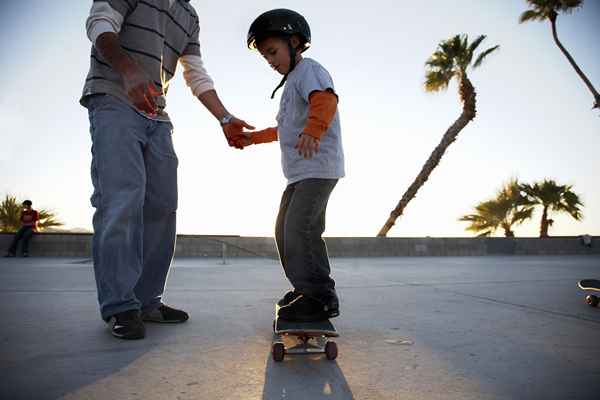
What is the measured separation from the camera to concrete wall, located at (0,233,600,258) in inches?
367

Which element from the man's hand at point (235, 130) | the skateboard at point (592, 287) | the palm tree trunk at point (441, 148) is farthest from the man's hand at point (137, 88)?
the palm tree trunk at point (441, 148)

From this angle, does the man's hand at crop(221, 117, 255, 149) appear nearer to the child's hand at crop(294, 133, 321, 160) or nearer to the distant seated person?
the child's hand at crop(294, 133, 321, 160)

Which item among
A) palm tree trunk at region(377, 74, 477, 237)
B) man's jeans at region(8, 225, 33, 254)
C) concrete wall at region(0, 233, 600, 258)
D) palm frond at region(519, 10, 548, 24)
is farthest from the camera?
palm frond at region(519, 10, 548, 24)

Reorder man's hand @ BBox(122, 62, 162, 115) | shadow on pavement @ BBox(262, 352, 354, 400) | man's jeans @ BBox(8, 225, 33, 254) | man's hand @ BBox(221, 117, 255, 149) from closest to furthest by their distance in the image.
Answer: shadow on pavement @ BBox(262, 352, 354, 400)
man's hand @ BBox(122, 62, 162, 115)
man's hand @ BBox(221, 117, 255, 149)
man's jeans @ BBox(8, 225, 33, 254)

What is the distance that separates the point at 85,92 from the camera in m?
2.08

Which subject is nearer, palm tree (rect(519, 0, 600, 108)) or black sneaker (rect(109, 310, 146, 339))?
black sneaker (rect(109, 310, 146, 339))

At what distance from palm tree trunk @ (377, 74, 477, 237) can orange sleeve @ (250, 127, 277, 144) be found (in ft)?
46.3

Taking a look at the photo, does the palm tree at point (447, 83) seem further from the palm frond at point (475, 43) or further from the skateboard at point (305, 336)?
the skateboard at point (305, 336)

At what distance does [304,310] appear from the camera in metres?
1.74

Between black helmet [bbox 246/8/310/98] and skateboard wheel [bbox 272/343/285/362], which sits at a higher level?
black helmet [bbox 246/8/310/98]

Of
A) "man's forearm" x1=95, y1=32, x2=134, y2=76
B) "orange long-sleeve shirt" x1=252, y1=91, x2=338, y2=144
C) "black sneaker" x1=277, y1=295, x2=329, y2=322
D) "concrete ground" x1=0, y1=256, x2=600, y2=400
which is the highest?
"man's forearm" x1=95, y1=32, x2=134, y2=76

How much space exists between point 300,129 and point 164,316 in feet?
4.32

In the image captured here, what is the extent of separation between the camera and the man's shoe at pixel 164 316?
7.23 ft

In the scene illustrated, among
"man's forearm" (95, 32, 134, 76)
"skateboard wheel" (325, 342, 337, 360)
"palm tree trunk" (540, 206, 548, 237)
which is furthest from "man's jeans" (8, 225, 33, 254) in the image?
"palm tree trunk" (540, 206, 548, 237)
